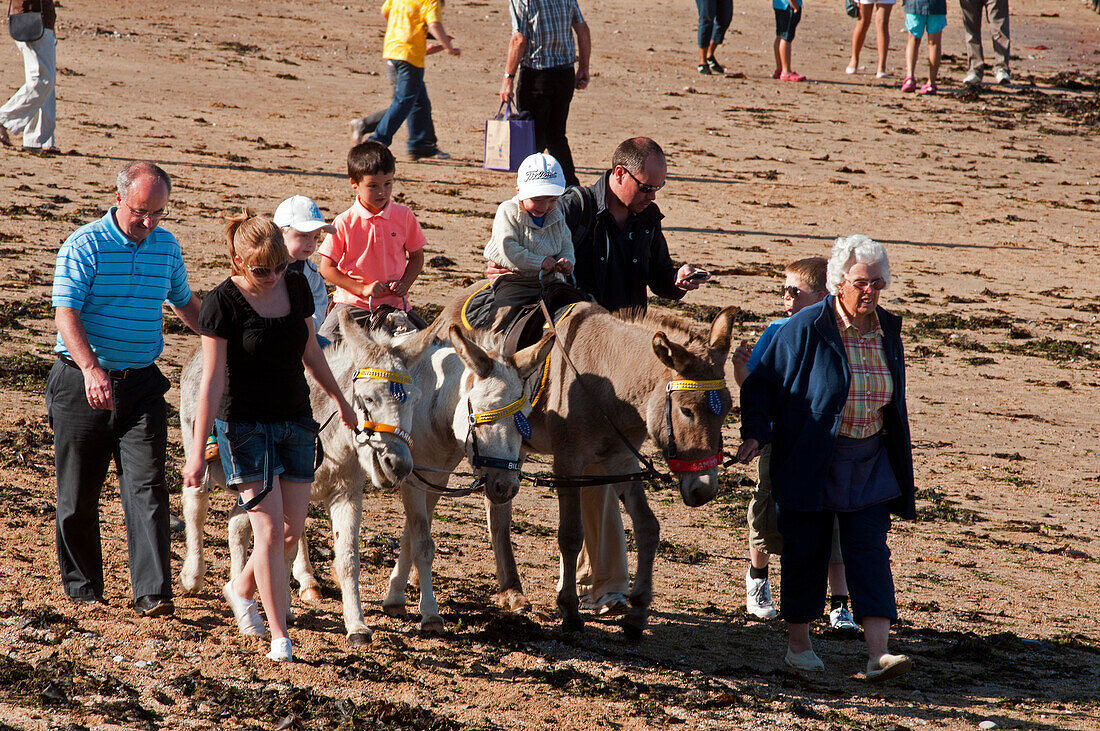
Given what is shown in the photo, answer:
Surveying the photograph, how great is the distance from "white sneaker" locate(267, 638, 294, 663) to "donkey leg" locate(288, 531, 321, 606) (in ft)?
3.18

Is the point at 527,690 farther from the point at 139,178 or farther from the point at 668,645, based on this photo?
the point at 139,178

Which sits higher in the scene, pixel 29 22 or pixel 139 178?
pixel 29 22

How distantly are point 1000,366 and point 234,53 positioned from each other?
13306 millimetres

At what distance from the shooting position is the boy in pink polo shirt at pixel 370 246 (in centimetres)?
667

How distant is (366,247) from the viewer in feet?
22.3

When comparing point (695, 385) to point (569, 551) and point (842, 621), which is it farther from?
point (842, 621)

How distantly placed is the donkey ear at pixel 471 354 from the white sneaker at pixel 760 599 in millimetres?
2134

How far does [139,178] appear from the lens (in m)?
5.21

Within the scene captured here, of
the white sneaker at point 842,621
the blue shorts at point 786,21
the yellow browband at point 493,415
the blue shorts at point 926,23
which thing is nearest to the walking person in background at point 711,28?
the blue shorts at point 786,21

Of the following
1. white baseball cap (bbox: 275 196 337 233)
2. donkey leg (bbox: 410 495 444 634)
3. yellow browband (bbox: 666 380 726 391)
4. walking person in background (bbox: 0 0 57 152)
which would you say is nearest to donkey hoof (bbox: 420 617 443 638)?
donkey leg (bbox: 410 495 444 634)

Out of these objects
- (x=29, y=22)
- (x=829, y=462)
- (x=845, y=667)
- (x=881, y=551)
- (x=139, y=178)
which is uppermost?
(x=29, y=22)

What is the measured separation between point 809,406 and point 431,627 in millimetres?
2103

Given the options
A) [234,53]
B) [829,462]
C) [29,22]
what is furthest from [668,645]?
[234,53]

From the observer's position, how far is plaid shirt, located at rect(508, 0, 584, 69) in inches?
498
